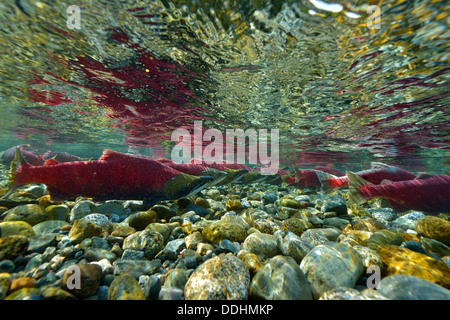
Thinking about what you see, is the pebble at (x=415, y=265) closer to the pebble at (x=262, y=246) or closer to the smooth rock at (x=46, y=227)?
the pebble at (x=262, y=246)

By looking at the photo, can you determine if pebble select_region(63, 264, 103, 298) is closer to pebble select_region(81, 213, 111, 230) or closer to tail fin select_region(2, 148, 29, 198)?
pebble select_region(81, 213, 111, 230)

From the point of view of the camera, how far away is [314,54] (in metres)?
4.28

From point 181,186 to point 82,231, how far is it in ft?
6.98

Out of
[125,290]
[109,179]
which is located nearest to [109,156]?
[109,179]

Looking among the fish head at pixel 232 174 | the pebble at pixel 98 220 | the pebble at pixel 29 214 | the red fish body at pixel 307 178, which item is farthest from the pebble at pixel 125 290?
the red fish body at pixel 307 178

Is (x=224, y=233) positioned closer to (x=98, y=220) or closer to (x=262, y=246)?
(x=262, y=246)

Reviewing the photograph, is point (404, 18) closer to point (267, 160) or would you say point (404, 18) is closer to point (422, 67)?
point (422, 67)

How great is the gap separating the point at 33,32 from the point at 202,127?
850 centimetres

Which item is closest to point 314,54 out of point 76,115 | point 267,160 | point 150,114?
point 150,114

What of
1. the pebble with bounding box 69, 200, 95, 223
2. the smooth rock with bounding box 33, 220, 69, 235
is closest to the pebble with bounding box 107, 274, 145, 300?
the smooth rock with bounding box 33, 220, 69, 235

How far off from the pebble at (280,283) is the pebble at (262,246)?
0.60 metres

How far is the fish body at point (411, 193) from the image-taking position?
5180 millimetres

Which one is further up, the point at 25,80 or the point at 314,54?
the point at 25,80
